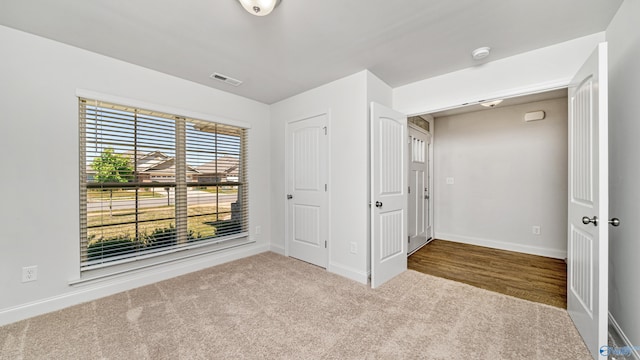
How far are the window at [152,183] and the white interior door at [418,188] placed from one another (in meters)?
2.67

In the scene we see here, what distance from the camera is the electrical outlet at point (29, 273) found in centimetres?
207

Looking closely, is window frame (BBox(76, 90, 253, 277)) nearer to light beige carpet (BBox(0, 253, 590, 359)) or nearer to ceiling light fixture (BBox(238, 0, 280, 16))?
light beige carpet (BBox(0, 253, 590, 359))

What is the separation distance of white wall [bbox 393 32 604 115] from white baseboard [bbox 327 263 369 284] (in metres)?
2.12

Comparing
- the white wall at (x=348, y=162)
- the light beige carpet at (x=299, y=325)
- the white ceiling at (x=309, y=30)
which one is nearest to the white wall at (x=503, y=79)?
the white ceiling at (x=309, y=30)

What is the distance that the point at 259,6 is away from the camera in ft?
5.43

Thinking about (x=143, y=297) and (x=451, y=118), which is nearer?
(x=143, y=297)

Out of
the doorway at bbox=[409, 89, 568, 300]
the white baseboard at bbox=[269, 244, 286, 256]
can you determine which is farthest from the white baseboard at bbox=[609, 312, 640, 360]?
the white baseboard at bbox=[269, 244, 286, 256]

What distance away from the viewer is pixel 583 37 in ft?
6.89

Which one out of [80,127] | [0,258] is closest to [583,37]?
[80,127]

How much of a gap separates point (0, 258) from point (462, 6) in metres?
4.12

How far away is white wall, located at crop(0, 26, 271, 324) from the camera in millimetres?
2010

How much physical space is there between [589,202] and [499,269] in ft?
6.30

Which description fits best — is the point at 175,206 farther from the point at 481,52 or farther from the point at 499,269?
the point at 499,269

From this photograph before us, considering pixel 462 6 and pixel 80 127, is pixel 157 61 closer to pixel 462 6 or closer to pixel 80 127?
pixel 80 127
